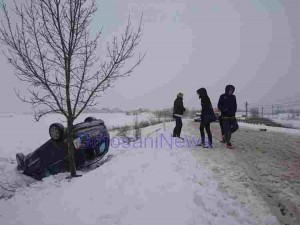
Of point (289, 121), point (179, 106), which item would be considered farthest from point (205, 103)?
point (289, 121)

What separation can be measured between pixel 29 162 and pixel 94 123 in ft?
6.49

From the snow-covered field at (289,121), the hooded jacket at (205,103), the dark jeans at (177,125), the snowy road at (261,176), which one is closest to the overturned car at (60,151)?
the snowy road at (261,176)

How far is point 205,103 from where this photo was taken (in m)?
7.86

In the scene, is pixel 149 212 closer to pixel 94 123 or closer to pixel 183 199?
pixel 183 199

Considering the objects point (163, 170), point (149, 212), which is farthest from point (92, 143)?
point (149, 212)

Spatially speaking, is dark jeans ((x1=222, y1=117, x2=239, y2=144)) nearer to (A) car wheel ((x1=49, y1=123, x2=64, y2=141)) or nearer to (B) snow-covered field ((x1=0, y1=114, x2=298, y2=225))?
(B) snow-covered field ((x1=0, y1=114, x2=298, y2=225))

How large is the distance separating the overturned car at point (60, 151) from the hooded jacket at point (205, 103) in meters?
3.41

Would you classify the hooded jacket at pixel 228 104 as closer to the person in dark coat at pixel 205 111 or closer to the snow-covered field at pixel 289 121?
the person in dark coat at pixel 205 111

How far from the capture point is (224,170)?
5043 mm

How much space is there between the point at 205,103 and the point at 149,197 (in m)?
4.73

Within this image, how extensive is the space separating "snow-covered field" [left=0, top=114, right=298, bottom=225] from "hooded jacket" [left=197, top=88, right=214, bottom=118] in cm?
215

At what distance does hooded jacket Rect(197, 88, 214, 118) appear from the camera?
306 inches

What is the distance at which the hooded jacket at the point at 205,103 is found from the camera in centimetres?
777

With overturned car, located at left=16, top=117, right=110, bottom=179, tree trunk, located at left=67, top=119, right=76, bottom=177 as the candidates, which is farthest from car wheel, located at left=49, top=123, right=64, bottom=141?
tree trunk, located at left=67, top=119, right=76, bottom=177
